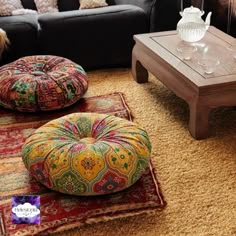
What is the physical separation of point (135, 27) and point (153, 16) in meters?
0.15

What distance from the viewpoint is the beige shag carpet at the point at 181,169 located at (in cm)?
168

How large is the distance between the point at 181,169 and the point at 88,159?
53 centimetres

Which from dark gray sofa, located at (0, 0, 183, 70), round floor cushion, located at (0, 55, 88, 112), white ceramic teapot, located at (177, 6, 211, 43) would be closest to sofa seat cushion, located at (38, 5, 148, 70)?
dark gray sofa, located at (0, 0, 183, 70)

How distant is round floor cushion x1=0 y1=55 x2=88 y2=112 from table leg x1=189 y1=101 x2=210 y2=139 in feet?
2.44

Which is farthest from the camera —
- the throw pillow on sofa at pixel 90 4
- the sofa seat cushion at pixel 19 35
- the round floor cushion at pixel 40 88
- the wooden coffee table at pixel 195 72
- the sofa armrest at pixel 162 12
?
the throw pillow on sofa at pixel 90 4

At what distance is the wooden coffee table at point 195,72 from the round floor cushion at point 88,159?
42 cm

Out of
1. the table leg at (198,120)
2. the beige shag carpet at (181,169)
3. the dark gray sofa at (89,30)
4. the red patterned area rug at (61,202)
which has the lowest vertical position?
the beige shag carpet at (181,169)

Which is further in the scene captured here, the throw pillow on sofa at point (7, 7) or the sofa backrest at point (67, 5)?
the sofa backrest at point (67, 5)

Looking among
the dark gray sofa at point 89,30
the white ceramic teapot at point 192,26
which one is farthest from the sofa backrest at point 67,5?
the white ceramic teapot at point 192,26

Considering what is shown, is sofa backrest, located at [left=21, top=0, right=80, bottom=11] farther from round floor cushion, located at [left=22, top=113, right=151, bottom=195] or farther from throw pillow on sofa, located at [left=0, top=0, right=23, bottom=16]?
round floor cushion, located at [left=22, top=113, right=151, bottom=195]

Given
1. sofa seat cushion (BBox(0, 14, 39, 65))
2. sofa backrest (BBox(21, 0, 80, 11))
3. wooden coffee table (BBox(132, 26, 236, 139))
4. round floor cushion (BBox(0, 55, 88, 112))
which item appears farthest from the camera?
sofa backrest (BBox(21, 0, 80, 11))

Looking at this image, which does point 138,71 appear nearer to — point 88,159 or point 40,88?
point 40,88

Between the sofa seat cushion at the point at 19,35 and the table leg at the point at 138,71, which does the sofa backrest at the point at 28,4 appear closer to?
the sofa seat cushion at the point at 19,35

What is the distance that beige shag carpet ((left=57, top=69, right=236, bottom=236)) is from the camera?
5.50 ft
